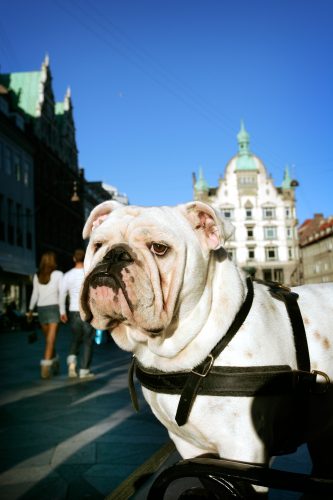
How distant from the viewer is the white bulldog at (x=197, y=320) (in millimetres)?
1947

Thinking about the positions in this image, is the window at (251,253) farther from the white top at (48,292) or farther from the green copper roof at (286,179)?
the white top at (48,292)


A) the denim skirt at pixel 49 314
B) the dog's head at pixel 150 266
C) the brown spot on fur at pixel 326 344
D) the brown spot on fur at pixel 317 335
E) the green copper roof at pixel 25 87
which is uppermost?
the green copper roof at pixel 25 87

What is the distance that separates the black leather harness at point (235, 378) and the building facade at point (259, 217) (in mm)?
62170

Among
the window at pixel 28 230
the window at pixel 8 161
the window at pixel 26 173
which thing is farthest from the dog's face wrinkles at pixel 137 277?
the window at pixel 26 173

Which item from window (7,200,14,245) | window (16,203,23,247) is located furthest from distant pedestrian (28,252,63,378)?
window (16,203,23,247)

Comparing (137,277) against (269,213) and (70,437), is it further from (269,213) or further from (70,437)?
(269,213)

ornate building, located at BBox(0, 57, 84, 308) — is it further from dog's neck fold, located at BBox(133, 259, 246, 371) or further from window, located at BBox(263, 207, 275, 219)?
window, located at BBox(263, 207, 275, 219)

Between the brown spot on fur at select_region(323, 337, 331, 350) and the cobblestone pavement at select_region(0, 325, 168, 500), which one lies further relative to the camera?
the cobblestone pavement at select_region(0, 325, 168, 500)

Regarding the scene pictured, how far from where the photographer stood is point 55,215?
140 feet

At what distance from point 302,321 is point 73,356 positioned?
6013 millimetres

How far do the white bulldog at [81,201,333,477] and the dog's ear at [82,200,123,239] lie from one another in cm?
24

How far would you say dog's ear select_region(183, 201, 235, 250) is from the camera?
2193mm

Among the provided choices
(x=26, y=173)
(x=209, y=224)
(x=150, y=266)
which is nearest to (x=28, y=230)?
(x=26, y=173)

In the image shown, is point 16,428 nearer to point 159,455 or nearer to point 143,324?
point 159,455
